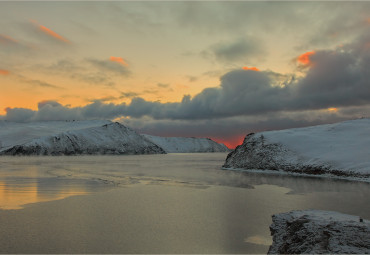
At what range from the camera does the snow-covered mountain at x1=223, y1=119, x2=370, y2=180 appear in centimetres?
2661

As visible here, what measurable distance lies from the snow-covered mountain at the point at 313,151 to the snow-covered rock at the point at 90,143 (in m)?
115

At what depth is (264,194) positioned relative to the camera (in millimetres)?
16969

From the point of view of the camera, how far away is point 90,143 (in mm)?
150500

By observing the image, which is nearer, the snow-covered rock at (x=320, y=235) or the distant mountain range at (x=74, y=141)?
the snow-covered rock at (x=320, y=235)

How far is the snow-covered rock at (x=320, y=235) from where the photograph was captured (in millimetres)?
6535

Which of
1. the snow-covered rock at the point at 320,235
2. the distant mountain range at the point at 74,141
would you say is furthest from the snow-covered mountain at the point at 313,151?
the distant mountain range at the point at 74,141

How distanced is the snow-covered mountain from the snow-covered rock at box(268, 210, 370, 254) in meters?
18.4

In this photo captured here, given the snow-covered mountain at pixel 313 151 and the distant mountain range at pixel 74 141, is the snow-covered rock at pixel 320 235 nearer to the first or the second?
the snow-covered mountain at pixel 313 151

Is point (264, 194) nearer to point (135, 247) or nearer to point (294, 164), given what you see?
point (135, 247)

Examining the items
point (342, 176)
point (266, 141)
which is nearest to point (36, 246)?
point (342, 176)

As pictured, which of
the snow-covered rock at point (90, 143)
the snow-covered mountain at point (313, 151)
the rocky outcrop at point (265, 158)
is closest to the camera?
the snow-covered mountain at point (313, 151)

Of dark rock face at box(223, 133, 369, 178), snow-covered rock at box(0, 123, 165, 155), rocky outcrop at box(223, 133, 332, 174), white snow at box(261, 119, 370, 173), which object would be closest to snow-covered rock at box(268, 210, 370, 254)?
dark rock face at box(223, 133, 369, 178)

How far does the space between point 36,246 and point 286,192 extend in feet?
48.0

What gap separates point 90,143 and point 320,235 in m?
154
